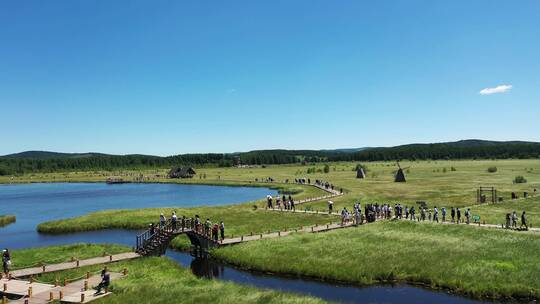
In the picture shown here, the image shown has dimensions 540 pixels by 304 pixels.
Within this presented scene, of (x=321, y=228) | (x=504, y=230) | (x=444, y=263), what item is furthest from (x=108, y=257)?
(x=504, y=230)

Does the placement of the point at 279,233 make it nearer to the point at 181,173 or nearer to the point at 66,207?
the point at 66,207

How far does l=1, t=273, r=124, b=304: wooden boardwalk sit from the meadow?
111cm

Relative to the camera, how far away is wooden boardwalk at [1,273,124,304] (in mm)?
26172

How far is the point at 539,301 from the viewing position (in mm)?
26578

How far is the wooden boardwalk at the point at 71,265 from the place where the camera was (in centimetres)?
3262

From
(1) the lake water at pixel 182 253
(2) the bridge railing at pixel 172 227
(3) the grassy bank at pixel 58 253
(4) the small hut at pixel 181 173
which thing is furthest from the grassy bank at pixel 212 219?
→ (4) the small hut at pixel 181 173

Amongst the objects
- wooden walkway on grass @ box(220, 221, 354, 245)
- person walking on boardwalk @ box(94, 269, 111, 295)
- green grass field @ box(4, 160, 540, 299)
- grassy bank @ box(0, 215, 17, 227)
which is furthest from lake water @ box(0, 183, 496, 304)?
person walking on boardwalk @ box(94, 269, 111, 295)

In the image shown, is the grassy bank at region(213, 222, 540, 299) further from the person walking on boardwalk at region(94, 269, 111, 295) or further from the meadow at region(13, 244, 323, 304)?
the person walking on boardwalk at region(94, 269, 111, 295)

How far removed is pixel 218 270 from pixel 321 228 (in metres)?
13.7

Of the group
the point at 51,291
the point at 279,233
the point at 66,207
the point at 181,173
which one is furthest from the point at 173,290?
the point at 181,173

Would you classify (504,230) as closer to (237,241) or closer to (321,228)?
(321,228)

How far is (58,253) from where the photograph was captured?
134ft

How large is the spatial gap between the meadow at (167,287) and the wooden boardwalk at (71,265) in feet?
2.17

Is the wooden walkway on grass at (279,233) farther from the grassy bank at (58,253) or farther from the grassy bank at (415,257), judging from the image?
the grassy bank at (58,253)
